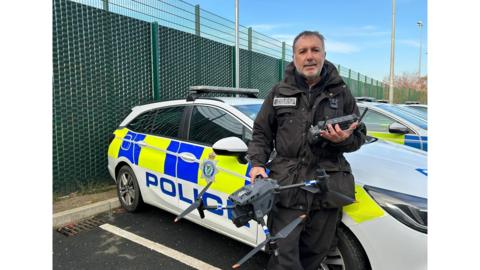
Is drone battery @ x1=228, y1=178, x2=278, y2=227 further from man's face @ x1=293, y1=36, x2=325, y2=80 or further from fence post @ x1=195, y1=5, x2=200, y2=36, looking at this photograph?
fence post @ x1=195, y1=5, x2=200, y2=36

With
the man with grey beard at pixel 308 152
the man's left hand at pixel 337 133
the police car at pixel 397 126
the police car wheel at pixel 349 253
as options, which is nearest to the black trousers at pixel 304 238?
the man with grey beard at pixel 308 152

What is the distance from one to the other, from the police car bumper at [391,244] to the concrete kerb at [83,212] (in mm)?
3433

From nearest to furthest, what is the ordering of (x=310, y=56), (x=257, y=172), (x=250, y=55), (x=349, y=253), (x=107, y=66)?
(x=310, y=56) < (x=257, y=172) < (x=349, y=253) < (x=107, y=66) < (x=250, y=55)

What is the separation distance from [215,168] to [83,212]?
225 centimetres

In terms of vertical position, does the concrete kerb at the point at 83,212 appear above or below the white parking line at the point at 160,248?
above

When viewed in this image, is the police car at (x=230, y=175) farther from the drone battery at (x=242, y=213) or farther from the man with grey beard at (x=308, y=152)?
the drone battery at (x=242, y=213)

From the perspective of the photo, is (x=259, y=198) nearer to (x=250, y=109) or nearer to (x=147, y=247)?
(x=250, y=109)

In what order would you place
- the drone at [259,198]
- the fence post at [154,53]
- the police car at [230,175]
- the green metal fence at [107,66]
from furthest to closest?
the fence post at [154,53] → the green metal fence at [107,66] → the police car at [230,175] → the drone at [259,198]

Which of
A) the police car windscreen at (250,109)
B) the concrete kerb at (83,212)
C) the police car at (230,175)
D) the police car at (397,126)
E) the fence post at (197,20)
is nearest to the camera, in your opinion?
the police car at (230,175)

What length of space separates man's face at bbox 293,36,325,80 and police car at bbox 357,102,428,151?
2.97 meters

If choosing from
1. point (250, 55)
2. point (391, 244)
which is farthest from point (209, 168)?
point (250, 55)

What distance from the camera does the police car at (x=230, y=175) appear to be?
2264mm

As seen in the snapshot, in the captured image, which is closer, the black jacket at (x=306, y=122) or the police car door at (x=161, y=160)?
the black jacket at (x=306, y=122)

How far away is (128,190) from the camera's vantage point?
175 inches
